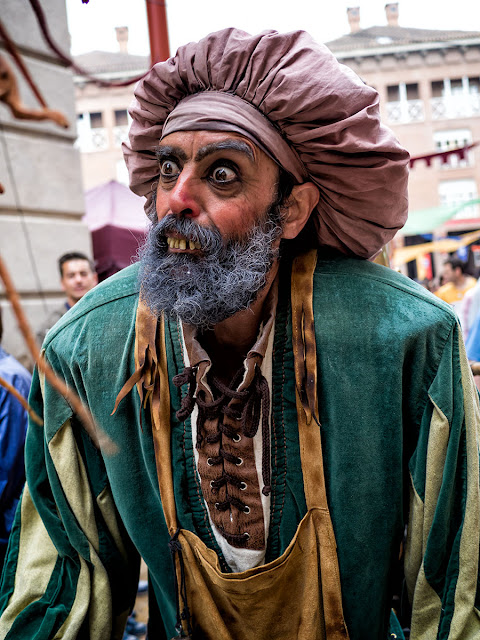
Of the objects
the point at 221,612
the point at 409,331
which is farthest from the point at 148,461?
the point at 409,331

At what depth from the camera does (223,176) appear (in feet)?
5.05

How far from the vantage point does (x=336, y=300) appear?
1.60m

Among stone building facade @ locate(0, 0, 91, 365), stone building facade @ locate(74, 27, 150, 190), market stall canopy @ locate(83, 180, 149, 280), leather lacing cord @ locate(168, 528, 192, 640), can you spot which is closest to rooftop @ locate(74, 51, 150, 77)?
stone building facade @ locate(74, 27, 150, 190)

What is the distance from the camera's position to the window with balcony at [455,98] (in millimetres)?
26297

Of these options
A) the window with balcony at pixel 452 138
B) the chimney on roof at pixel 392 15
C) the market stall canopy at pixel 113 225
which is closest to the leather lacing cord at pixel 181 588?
the market stall canopy at pixel 113 225

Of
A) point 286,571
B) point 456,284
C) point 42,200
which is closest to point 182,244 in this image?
point 286,571

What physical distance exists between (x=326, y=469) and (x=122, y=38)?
1.25 metres

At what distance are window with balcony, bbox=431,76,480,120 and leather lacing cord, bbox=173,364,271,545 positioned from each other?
27.7 metres

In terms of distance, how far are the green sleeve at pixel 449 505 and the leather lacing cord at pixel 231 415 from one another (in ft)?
1.29

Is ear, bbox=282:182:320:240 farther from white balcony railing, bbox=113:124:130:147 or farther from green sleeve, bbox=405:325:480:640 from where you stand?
white balcony railing, bbox=113:124:130:147

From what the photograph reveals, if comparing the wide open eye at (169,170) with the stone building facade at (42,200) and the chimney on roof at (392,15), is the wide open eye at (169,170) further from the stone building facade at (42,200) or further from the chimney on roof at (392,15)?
the chimney on roof at (392,15)

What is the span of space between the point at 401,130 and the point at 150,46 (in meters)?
28.1

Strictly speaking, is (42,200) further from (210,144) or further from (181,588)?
(181,588)

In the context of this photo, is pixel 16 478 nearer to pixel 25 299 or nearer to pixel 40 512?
pixel 40 512
